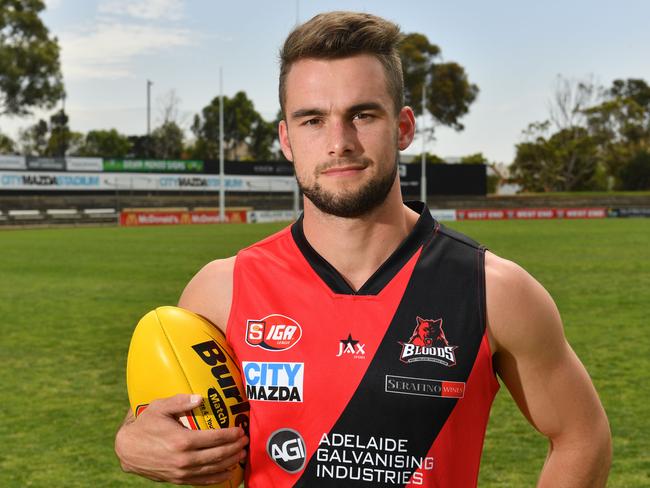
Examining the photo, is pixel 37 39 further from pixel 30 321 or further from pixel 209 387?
pixel 209 387

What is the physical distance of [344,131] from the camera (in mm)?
2391

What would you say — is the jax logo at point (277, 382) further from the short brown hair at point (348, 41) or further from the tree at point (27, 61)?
the tree at point (27, 61)

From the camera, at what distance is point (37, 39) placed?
5819cm

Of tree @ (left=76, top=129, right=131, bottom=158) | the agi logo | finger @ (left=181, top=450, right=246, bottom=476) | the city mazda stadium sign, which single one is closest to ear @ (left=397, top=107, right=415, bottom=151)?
the agi logo

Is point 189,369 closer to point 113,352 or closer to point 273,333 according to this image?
point 273,333

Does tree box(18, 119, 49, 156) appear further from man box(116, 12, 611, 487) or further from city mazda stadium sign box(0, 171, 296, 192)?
man box(116, 12, 611, 487)

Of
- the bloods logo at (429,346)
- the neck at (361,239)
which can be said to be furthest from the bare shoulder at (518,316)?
the neck at (361,239)

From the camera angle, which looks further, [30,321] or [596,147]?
[596,147]

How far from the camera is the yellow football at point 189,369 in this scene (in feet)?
8.34

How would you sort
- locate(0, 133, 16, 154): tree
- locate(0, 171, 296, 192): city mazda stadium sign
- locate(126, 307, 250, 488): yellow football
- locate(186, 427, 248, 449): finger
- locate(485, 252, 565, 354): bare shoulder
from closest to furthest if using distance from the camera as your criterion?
locate(186, 427, 248, 449): finger
locate(485, 252, 565, 354): bare shoulder
locate(126, 307, 250, 488): yellow football
locate(0, 171, 296, 192): city mazda stadium sign
locate(0, 133, 16, 154): tree

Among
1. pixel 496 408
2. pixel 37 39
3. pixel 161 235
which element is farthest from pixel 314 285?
pixel 37 39

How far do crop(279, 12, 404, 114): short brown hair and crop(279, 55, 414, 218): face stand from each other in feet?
0.08

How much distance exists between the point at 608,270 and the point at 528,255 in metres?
3.79

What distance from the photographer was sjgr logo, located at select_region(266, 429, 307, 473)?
8.00ft
